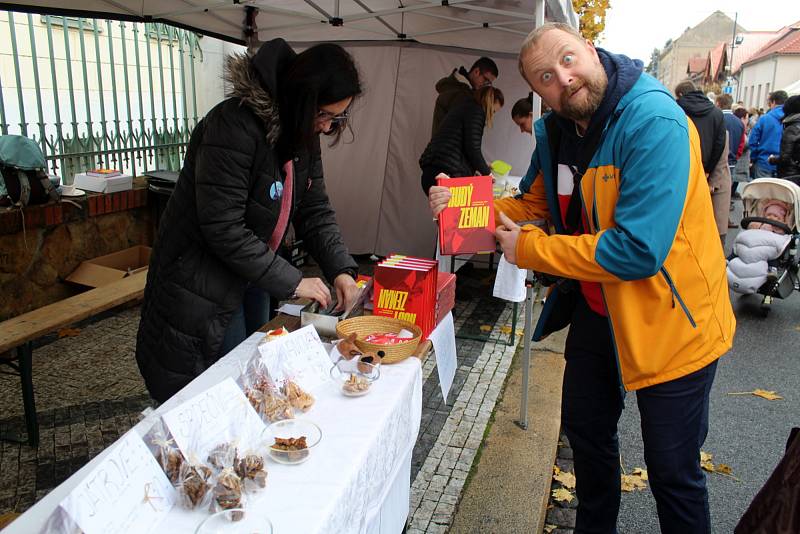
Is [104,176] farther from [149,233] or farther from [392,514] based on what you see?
[392,514]

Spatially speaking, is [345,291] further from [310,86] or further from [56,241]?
[56,241]

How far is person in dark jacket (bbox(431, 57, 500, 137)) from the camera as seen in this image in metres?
5.27

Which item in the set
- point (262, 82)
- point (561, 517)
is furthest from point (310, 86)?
point (561, 517)

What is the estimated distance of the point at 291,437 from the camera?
144 cm

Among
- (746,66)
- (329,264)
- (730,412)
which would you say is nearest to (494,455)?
(329,264)

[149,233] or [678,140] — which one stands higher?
[678,140]

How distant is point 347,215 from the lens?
6727 mm

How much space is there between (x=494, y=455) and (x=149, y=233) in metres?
3.87

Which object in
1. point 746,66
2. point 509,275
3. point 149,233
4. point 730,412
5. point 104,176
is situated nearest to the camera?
point 730,412

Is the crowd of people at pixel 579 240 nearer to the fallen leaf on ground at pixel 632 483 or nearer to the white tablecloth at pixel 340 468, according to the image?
the white tablecloth at pixel 340 468

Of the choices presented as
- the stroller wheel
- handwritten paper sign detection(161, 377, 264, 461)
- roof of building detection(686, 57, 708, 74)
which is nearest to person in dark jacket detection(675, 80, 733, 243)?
the stroller wheel

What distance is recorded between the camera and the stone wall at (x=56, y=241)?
14.2 ft

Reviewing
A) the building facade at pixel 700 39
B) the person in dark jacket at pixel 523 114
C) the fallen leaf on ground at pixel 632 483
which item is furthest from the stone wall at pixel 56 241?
the building facade at pixel 700 39

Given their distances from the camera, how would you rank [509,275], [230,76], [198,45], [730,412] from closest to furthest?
[230,76]
[730,412]
[509,275]
[198,45]
